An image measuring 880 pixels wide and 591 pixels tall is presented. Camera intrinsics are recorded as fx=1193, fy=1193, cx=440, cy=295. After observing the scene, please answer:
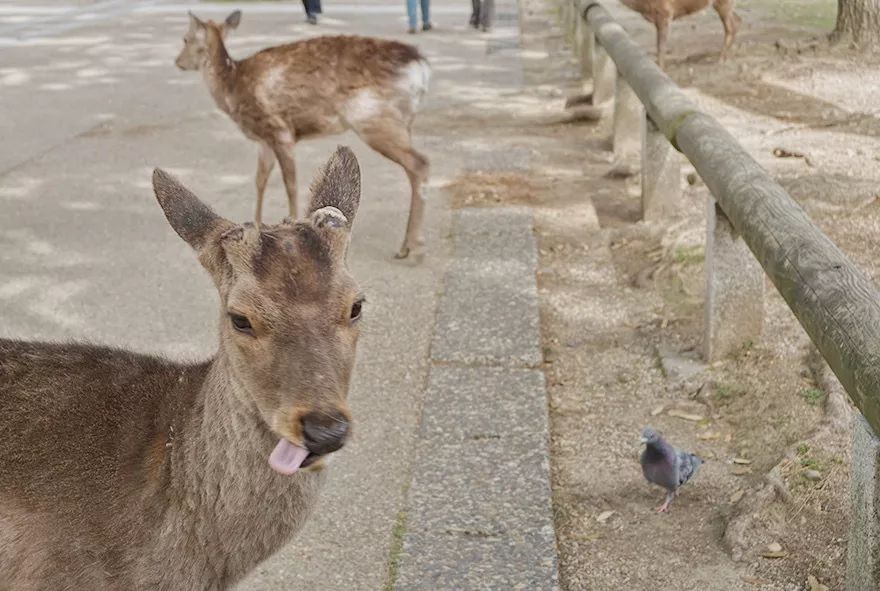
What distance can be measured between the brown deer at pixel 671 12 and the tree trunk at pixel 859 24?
3.61 feet

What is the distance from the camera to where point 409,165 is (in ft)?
24.0

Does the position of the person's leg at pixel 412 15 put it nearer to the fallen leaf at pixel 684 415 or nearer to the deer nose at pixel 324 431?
the fallen leaf at pixel 684 415

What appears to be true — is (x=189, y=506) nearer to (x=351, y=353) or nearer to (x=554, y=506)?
(x=351, y=353)

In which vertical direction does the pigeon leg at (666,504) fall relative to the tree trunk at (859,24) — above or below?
above

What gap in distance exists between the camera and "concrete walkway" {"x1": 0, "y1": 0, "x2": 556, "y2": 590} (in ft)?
13.9

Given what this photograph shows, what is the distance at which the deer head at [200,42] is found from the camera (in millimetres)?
8125

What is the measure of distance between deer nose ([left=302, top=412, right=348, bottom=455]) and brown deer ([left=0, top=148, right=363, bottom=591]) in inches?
2.3

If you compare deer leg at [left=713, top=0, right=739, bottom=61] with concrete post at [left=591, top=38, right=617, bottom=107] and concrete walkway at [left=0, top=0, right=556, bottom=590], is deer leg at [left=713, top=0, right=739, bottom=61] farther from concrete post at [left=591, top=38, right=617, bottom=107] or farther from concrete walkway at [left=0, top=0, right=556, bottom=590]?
concrete walkway at [left=0, top=0, right=556, bottom=590]

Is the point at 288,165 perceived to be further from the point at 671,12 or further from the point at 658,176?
the point at 671,12

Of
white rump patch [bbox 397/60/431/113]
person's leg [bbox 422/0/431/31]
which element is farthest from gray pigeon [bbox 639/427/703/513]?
person's leg [bbox 422/0/431/31]

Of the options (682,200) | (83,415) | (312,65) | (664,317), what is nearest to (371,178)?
(312,65)

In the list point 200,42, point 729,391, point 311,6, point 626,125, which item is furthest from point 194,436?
point 311,6

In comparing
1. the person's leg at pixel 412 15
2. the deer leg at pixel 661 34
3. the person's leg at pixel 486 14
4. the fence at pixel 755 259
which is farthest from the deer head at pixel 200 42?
the person's leg at pixel 486 14

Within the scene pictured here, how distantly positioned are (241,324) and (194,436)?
Answer: 397mm
